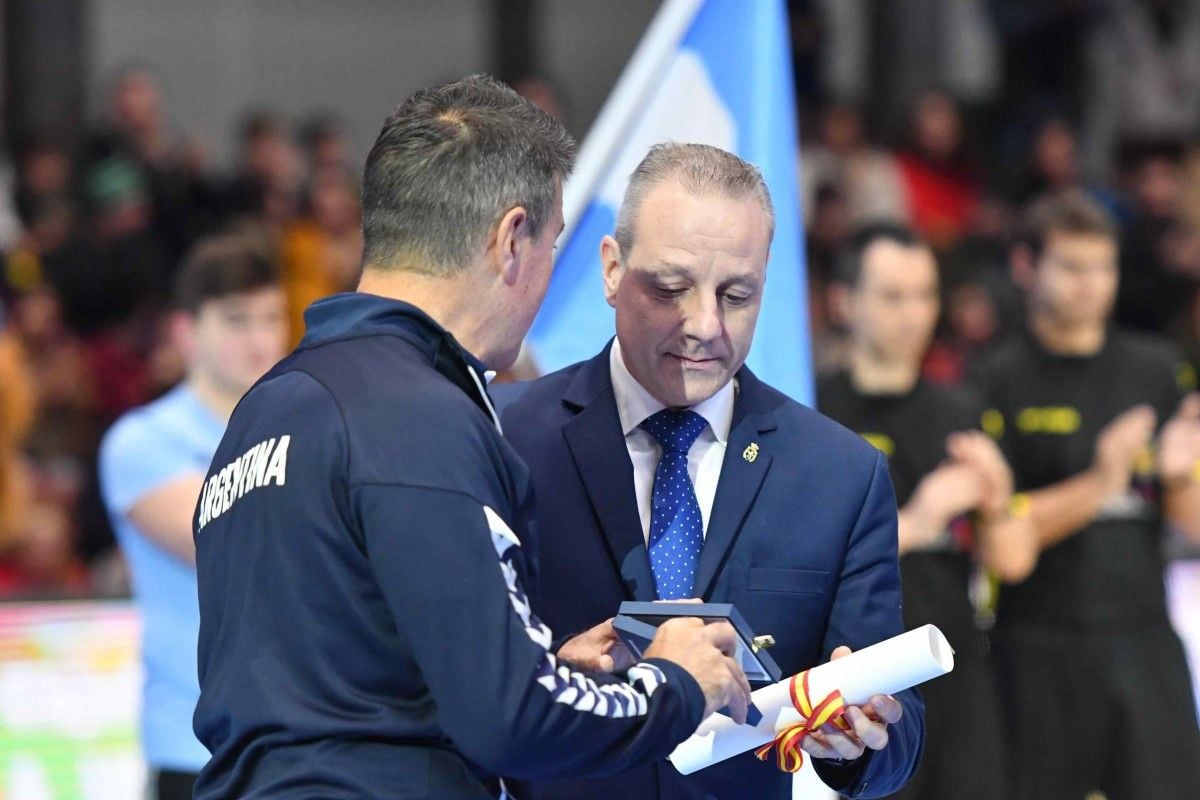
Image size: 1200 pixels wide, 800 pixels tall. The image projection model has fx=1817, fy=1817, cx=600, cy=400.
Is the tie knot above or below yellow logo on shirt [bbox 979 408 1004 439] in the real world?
above

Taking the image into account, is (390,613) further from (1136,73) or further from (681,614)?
(1136,73)

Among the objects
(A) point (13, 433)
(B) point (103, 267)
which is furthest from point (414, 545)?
(B) point (103, 267)

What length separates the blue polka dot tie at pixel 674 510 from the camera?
2920 mm

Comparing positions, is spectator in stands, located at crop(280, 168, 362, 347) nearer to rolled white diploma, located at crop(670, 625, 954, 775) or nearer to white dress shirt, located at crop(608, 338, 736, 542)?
white dress shirt, located at crop(608, 338, 736, 542)

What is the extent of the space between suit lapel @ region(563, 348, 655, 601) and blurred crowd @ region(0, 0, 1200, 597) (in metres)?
4.40

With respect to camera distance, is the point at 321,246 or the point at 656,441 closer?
the point at 656,441

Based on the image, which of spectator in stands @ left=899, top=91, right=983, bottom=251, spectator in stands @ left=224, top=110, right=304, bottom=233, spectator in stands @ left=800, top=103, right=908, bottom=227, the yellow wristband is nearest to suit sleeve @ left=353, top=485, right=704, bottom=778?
the yellow wristband

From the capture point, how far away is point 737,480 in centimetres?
294

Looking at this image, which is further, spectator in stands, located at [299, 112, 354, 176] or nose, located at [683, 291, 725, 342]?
spectator in stands, located at [299, 112, 354, 176]

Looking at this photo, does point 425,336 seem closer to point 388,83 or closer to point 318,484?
point 318,484

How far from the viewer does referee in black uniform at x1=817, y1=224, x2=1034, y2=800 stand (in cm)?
541

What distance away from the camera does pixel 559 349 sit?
176 inches

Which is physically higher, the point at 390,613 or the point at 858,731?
the point at 390,613

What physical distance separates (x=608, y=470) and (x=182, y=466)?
1.95 meters
